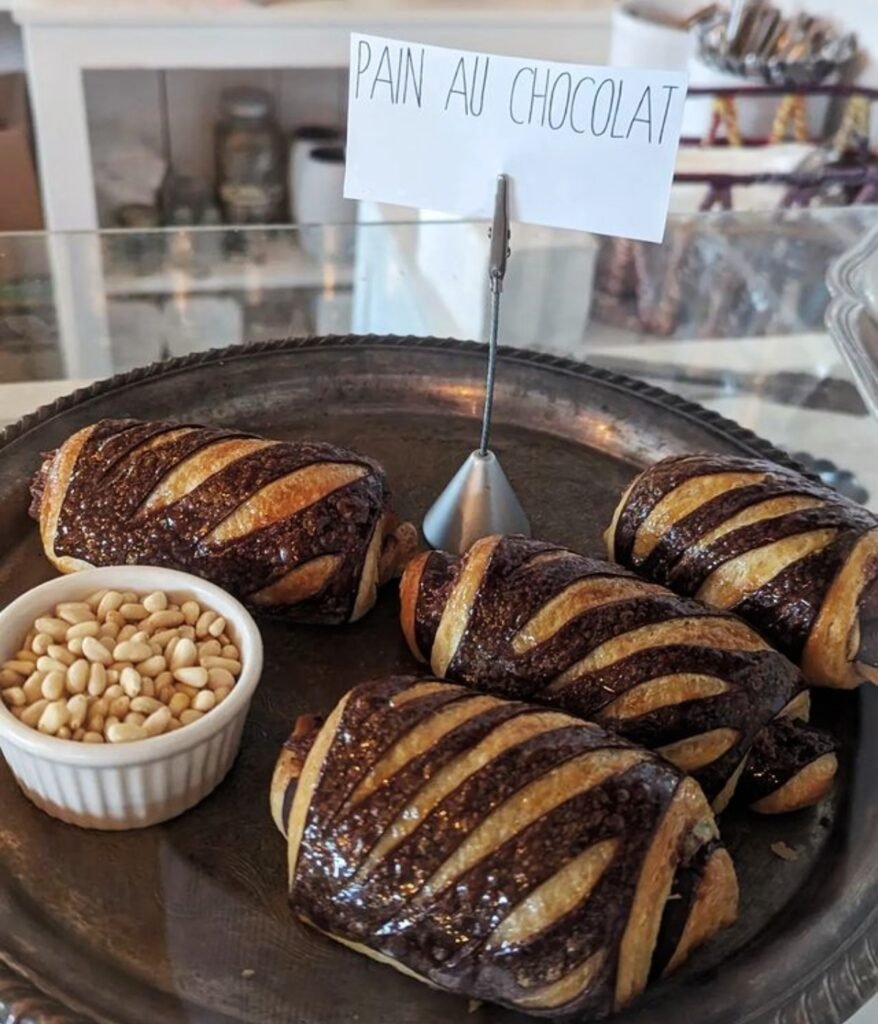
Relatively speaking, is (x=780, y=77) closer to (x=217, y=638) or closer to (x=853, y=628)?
(x=853, y=628)

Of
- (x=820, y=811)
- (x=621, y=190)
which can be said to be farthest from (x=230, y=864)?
(x=621, y=190)

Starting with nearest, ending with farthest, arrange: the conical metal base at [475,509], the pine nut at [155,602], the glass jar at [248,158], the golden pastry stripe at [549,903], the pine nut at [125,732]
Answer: the golden pastry stripe at [549,903] < the pine nut at [125,732] < the pine nut at [155,602] < the conical metal base at [475,509] < the glass jar at [248,158]

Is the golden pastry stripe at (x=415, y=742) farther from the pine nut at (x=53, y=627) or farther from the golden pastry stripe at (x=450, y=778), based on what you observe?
the pine nut at (x=53, y=627)

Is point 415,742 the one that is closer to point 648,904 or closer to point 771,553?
point 648,904

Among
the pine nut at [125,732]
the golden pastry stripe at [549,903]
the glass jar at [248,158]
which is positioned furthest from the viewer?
the glass jar at [248,158]

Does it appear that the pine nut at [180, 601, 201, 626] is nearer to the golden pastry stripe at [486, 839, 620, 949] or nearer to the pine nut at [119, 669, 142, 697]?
the pine nut at [119, 669, 142, 697]

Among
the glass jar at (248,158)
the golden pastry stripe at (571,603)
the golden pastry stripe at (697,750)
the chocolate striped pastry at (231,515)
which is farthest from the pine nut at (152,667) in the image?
the glass jar at (248,158)

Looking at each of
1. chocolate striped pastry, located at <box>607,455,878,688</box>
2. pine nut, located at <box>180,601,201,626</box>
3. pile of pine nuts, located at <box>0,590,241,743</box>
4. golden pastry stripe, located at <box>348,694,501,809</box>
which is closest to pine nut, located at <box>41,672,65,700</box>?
pile of pine nuts, located at <box>0,590,241,743</box>
